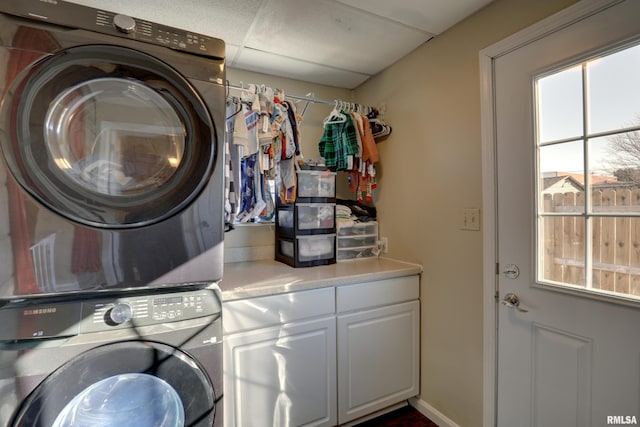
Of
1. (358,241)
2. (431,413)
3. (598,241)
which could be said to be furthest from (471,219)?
(431,413)

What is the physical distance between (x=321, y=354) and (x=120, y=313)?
3.36 feet

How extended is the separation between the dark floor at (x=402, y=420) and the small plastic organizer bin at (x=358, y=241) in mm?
1004

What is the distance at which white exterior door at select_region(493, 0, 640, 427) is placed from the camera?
109cm

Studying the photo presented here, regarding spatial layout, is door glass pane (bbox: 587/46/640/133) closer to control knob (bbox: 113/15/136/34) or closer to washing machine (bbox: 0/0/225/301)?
washing machine (bbox: 0/0/225/301)

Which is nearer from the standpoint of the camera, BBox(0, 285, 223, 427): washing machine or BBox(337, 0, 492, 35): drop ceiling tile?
BBox(0, 285, 223, 427): washing machine

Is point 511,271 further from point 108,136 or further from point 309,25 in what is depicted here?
point 108,136

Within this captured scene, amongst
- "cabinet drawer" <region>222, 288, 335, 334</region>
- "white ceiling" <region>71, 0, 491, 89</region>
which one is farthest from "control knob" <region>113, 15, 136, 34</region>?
"cabinet drawer" <region>222, 288, 335, 334</region>

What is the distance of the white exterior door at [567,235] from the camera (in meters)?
1.09

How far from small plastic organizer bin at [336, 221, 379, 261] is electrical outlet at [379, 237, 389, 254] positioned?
0.04 metres

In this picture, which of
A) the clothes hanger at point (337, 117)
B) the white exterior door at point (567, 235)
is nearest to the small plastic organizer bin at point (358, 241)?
the clothes hanger at point (337, 117)

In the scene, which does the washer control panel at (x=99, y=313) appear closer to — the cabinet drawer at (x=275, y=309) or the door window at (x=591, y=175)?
the cabinet drawer at (x=275, y=309)

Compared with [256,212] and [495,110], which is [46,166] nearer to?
[256,212]

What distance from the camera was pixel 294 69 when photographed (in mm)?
2166

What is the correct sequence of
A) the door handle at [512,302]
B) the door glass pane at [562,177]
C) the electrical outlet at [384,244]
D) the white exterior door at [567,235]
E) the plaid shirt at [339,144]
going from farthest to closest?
1. the electrical outlet at [384,244]
2. the plaid shirt at [339,144]
3. the door handle at [512,302]
4. the door glass pane at [562,177]
5. the white exterior door at [567,235]
